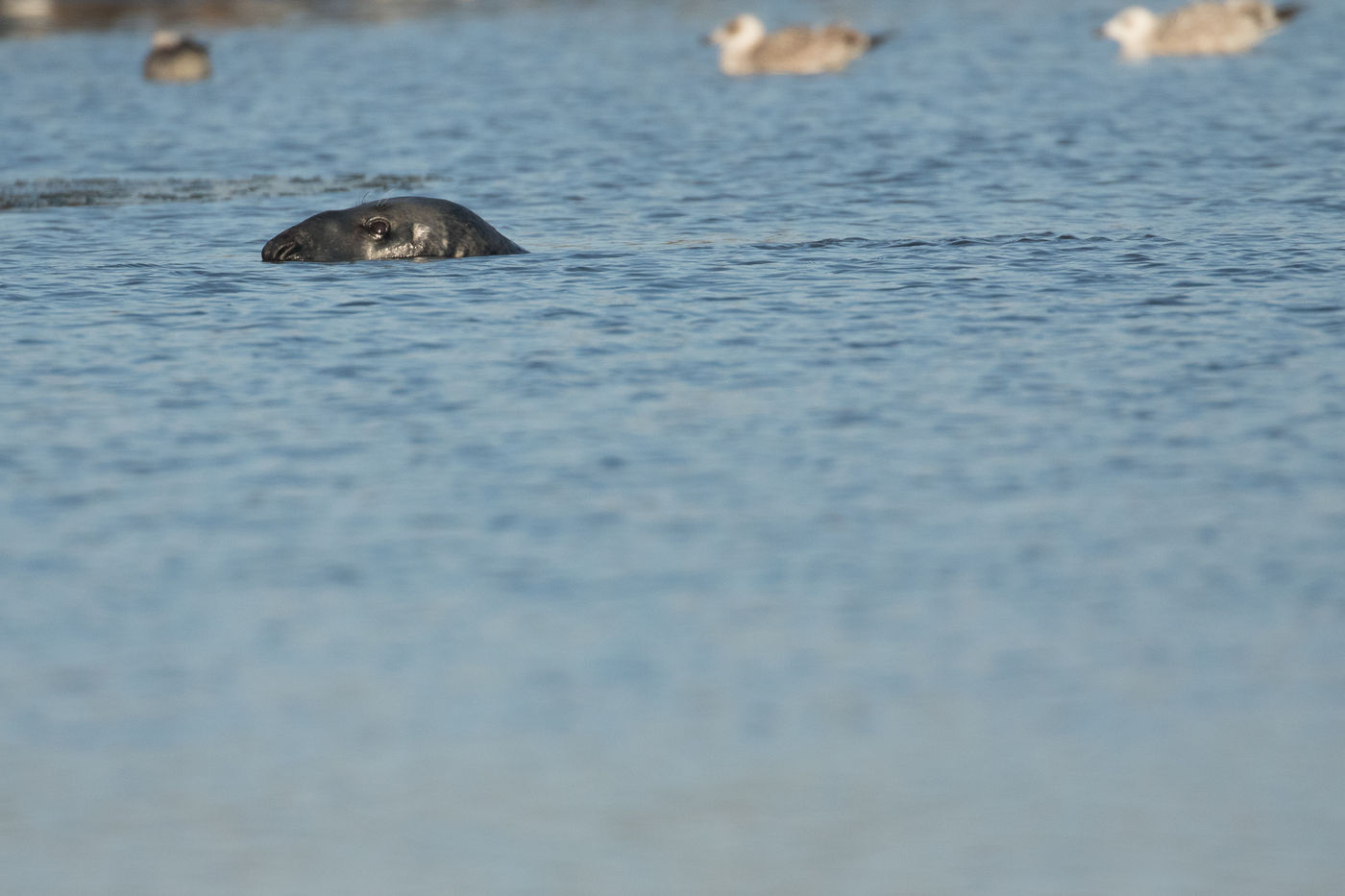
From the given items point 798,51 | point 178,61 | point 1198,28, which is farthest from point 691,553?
point 1198,28

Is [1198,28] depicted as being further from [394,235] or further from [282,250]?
[282,250]

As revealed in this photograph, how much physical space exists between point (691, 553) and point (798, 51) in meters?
18.5

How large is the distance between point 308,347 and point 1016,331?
138 inches

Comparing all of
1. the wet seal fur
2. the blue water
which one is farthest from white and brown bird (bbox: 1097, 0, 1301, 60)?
the wet seal fur

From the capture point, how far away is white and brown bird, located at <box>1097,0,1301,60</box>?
24016mm

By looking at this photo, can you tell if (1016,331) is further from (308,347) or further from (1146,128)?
(1146,128)

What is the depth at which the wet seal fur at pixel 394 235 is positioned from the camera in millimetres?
11961

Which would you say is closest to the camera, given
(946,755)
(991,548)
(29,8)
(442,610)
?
(946,755)

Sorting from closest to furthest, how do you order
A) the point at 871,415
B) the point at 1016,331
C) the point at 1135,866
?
the point at 1135,866, the point at 871,415, the point at 1016,331

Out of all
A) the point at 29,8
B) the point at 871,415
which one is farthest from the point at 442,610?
the point at 29,8

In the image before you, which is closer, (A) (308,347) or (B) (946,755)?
(B) (946,755)

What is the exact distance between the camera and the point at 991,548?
6219 mm

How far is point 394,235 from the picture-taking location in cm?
1198

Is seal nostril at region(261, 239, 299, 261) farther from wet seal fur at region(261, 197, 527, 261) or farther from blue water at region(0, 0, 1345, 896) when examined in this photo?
blue water at region(0, 0, 1345, 896)
